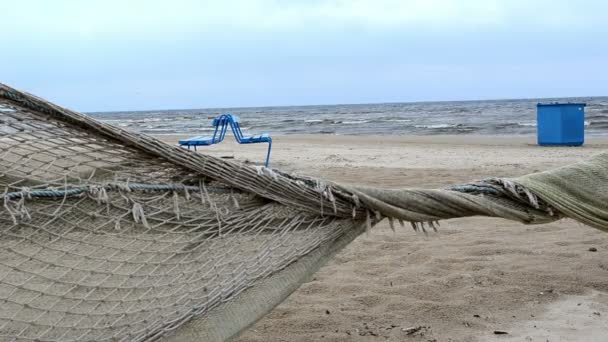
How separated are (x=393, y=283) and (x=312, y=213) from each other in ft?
4.85

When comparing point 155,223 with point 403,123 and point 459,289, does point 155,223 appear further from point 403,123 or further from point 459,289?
A: point 403,123

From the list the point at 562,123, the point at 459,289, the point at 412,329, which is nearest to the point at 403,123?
the point at 562,123

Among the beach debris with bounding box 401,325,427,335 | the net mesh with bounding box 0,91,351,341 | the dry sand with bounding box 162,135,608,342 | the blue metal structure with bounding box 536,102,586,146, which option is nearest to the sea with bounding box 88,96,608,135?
the dry sand with bounding box 162,135,608,342

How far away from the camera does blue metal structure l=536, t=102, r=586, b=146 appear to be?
12164 millimetres

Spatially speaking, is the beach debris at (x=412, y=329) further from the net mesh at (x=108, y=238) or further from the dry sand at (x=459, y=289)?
the net mesh at (x=108, y=238)

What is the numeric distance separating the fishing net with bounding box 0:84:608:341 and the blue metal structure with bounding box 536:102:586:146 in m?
10.8

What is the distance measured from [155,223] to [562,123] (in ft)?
38.5

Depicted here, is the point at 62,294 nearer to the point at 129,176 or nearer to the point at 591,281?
the point at 129,176

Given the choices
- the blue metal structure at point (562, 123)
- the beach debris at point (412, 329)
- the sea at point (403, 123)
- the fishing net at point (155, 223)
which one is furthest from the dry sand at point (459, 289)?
the blue metal structure at point (562, 123)

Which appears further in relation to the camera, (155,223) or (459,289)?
(459,289)

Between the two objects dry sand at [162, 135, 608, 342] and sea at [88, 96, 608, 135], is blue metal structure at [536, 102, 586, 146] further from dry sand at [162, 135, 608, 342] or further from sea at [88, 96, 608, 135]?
dry sand at [162, 135, 608, 342]

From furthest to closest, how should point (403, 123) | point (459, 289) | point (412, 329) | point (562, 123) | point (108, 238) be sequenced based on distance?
point (403, 123), point (562, 123), point (459, 289), point (412, 329), point (108, 238)

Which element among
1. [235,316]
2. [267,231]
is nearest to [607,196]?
[267,231]

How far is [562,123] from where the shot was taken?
1237 centimetres
